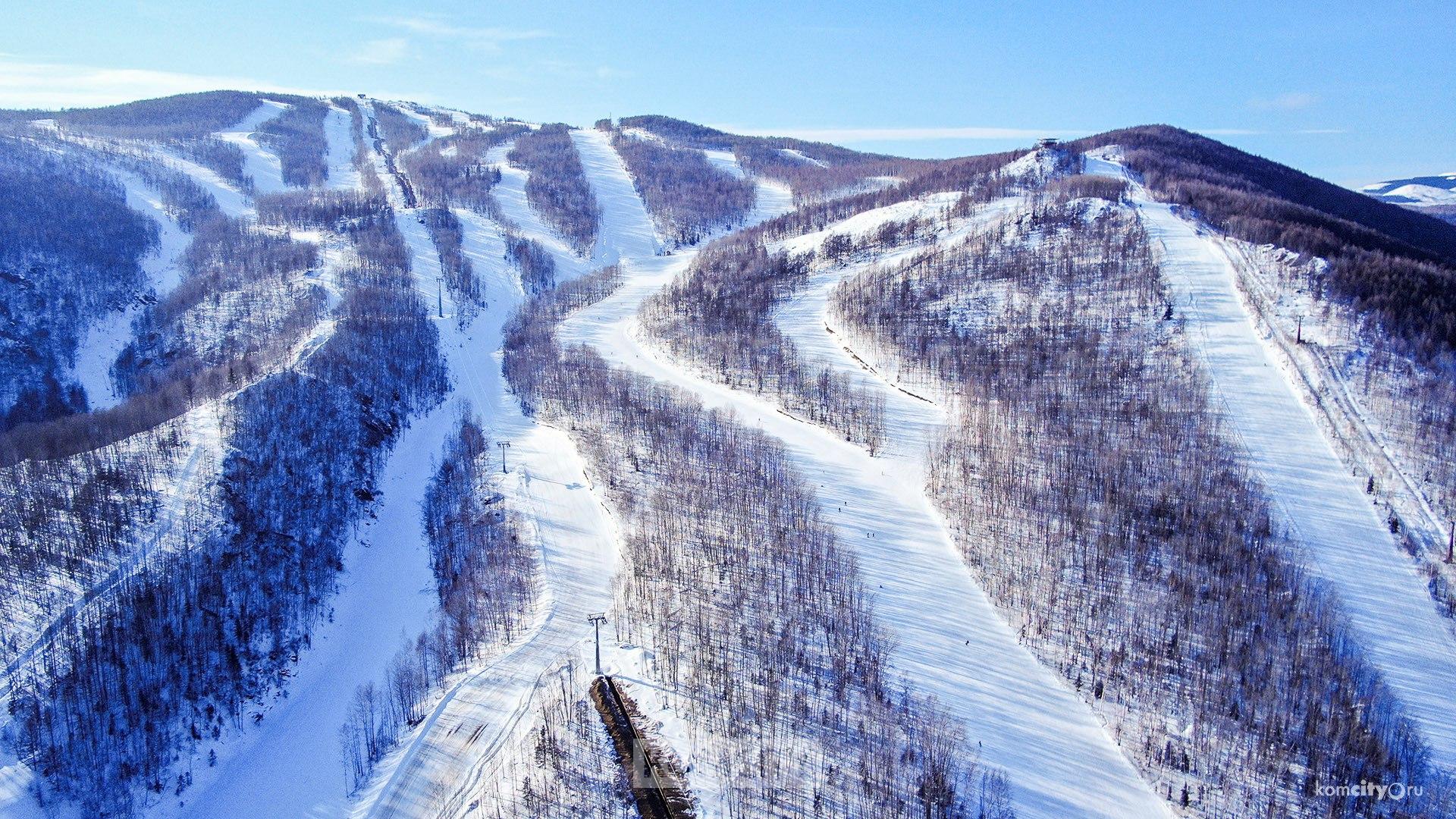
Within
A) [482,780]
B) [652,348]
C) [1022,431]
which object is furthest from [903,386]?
[482,780]

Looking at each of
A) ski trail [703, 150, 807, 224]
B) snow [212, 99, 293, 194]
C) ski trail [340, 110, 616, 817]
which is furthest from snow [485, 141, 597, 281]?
ski trail [340, 110, 616, 817]

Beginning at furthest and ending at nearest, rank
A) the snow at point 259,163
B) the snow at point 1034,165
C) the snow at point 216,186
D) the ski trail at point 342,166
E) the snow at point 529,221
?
the ski trail at point 342,166 < the snow at point 259,163 < the snow at point 216,186 < the snow at point 529,221 < the snow at point 1034,165

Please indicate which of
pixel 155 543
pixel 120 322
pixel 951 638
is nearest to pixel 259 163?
pixel 120 322

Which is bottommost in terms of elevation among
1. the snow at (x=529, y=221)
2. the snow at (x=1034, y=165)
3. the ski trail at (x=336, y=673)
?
the ski trail at (x=336, y=673)

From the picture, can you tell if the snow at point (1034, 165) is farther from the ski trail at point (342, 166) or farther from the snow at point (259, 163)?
the snow at point (259, 163)

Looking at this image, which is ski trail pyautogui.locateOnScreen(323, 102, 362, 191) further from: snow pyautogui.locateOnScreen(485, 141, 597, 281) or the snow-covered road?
the snow-covered road

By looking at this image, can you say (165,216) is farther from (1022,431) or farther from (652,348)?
(1022,431)

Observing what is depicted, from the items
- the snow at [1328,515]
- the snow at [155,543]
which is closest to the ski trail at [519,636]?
the snow at [155,543]
